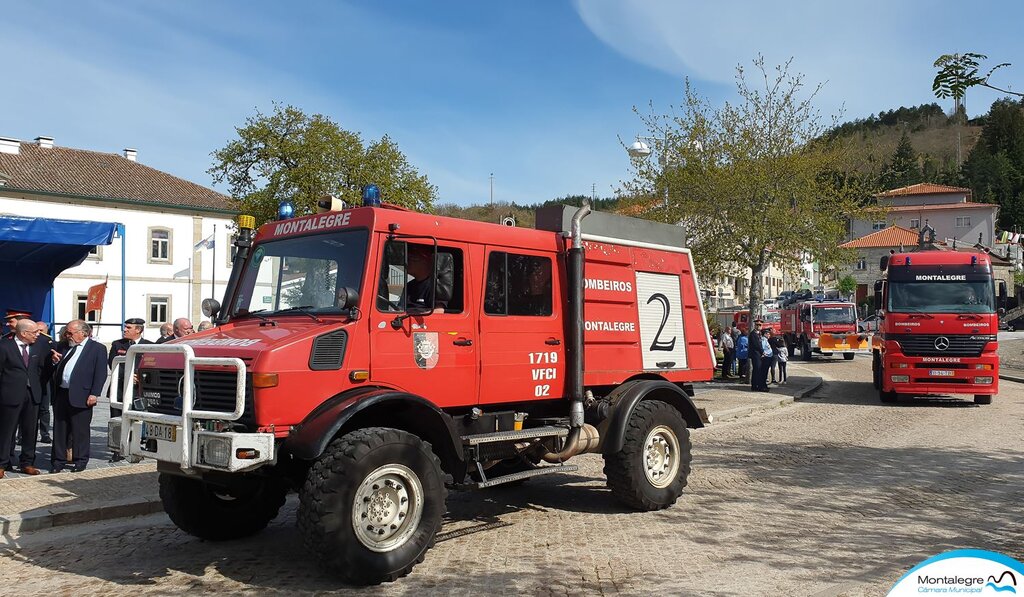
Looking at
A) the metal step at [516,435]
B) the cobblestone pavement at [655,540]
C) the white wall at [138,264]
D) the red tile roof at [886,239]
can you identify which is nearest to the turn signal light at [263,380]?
the cobblestone pavement at [655,540]

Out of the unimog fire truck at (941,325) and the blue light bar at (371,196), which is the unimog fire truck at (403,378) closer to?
the blue light bar at (371,196)

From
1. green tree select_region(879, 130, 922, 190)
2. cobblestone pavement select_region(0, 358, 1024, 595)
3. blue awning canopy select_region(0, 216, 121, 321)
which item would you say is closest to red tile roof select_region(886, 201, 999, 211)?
green tree select_region(879, 130, 922, 190)

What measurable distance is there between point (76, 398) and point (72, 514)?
2.25 meters

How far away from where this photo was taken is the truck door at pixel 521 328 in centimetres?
663

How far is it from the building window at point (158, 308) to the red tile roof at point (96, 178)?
4.95m

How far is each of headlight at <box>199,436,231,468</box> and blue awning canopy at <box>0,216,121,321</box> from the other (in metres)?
9.95

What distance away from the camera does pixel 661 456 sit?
7.71m

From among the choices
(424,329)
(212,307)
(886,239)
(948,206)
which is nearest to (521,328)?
(424,329)

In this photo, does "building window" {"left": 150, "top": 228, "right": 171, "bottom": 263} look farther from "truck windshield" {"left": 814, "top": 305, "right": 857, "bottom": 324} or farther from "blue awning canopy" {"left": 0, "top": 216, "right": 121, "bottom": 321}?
"truck windshield" {"left": 814, "top": 305, "right": 857, "bottom": 324}

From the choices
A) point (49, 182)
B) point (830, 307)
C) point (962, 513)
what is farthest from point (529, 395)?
point (49, 182)

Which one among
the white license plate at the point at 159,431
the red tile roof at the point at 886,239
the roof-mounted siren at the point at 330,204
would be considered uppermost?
the red tile roof at the point at 886,239

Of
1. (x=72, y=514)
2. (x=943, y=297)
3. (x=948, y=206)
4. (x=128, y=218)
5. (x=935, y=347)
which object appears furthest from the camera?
(x=948, y=206)

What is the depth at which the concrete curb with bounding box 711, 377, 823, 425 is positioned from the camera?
1547 cm

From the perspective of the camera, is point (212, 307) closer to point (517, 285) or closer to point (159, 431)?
point (159, 431)
